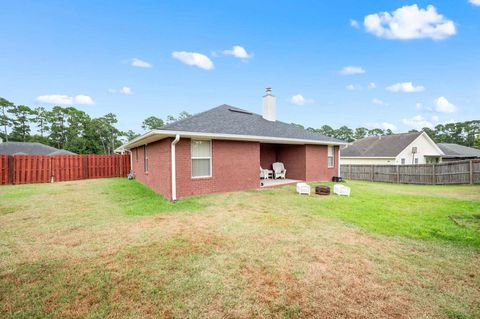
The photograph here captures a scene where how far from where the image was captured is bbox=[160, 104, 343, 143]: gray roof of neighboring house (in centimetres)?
865

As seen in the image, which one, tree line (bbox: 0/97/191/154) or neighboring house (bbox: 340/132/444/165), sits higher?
tree line (bbox: 0/97/191/154)

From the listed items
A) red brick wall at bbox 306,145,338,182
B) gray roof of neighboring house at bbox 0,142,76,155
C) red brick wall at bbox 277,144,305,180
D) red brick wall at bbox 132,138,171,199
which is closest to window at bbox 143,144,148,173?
red brick wall at bbox 132,138,171,199

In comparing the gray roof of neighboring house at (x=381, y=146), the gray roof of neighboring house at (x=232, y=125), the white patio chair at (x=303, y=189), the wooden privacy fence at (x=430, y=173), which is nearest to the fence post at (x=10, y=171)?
the gray roof of neighboring house at (x=232, y=125)

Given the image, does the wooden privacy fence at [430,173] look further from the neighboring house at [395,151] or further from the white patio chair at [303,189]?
the white patio chair at [303,189]

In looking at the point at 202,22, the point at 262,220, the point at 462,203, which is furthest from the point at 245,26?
the point at 462,203

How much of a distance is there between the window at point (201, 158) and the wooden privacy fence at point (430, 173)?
1442 cm

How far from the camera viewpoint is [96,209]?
7074mm

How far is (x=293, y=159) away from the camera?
43.7ft

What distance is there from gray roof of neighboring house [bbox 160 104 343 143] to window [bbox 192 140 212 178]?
26.5 inches

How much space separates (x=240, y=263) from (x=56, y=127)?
60.0m

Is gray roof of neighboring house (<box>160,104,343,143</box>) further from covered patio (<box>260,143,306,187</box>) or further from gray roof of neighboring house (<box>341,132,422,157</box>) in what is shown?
gray roof of neighboring house (<box>341,132,422,157</box>)

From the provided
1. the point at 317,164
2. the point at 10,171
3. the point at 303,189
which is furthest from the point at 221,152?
the point at 10,171

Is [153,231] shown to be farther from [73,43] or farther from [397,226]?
[73,43]

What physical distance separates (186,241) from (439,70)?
2115cm
